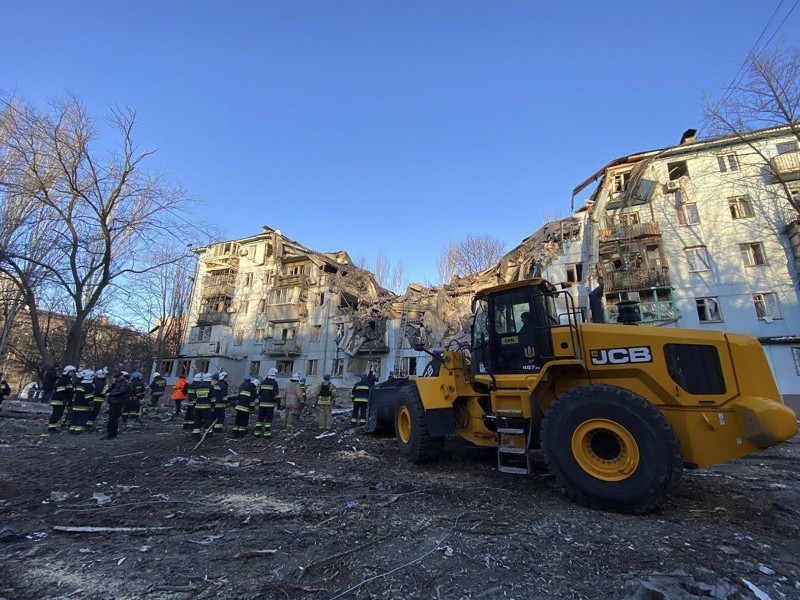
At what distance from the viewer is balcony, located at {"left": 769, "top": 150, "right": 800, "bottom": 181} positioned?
2306 cm

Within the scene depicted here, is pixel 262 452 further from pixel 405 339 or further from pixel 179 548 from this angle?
pixel 405 339

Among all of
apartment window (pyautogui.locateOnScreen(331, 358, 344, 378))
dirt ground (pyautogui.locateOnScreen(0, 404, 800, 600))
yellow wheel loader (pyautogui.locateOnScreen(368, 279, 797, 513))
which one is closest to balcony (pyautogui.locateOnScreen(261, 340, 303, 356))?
apartment window (pyautogui.locateOnScreen(331, 358, 344, 378))

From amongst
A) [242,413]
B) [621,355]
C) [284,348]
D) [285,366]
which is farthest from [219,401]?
[285,366]

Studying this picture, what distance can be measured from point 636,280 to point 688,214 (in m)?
5.81

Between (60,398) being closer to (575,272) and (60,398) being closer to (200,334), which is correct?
(575,272)

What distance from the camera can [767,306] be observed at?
71.4ft

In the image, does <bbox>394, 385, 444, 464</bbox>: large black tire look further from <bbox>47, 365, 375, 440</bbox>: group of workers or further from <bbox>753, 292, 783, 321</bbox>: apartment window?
<bbox>753, 292, 783, 321</bbox>: apartment window

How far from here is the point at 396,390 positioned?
985 cm

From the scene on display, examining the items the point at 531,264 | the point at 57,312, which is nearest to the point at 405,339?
the point at 531,264

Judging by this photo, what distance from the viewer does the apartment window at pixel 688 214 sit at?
24594 mm

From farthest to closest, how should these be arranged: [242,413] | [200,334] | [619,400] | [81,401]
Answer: [200,334]
[81,401]
[242,413]
[619,400]

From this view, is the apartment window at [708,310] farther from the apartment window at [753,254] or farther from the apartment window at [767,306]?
the apartment window at [753,254]

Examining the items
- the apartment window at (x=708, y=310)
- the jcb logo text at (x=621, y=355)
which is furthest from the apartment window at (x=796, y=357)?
the jcb logo text at (x=621, y=355)

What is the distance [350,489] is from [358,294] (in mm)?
26171
